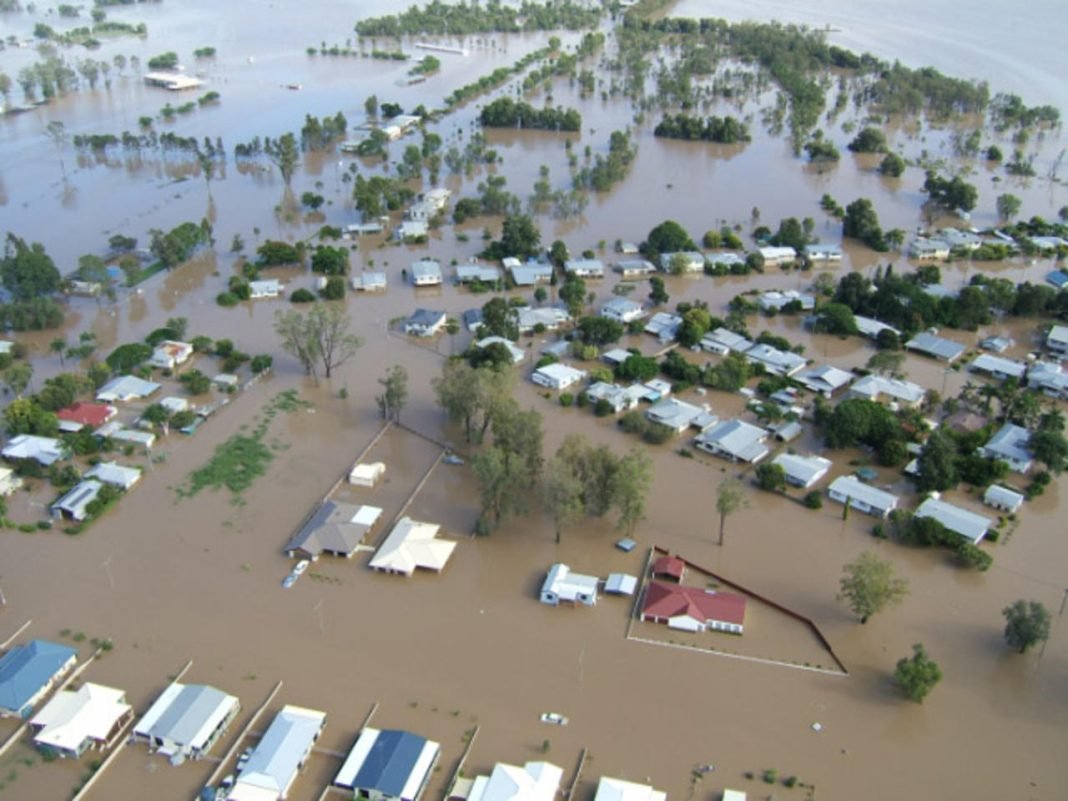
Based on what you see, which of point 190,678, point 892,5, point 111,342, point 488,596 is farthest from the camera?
point 892,5

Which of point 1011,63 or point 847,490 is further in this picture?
point 1011,63

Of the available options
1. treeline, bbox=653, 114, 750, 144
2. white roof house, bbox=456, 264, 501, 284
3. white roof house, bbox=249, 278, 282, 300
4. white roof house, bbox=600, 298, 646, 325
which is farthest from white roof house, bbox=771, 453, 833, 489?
treeline, bbox=653, 114, 750, 144

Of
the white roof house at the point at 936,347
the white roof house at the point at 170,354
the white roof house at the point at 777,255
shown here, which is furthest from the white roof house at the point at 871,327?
the white roof house at the point at 170,354

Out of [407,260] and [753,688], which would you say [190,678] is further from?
[407,260]

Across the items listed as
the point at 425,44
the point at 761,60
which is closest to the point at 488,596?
the point at 761,60

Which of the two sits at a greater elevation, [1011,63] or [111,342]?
[1011,63]

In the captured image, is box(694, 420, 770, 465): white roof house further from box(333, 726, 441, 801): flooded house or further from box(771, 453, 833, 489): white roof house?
box(333, 726, 441, 801): flooded house
